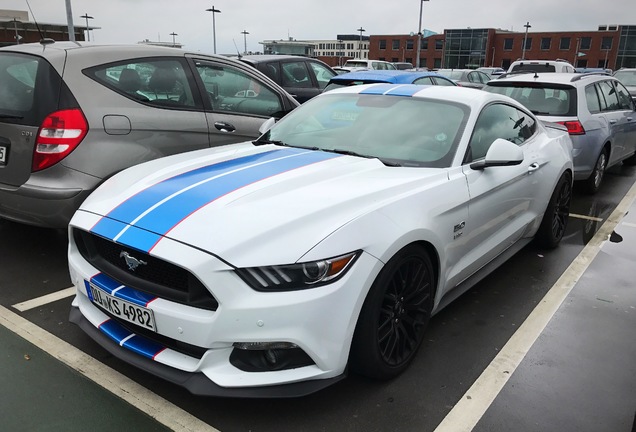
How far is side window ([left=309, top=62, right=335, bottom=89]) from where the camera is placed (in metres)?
10.4

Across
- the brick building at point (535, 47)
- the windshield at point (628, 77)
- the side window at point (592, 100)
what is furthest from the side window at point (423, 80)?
the brick building at point (535, 47)

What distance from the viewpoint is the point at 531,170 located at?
406 centimetres

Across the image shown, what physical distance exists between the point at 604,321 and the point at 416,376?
1567 mm

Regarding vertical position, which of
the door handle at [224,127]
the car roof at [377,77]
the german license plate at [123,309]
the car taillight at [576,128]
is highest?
the car roof at [377,77]

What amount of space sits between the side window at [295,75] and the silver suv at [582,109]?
3876 mm

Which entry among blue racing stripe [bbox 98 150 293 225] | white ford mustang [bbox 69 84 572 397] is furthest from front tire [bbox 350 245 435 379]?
blue racing stripe [bbox 98 150 293 225]

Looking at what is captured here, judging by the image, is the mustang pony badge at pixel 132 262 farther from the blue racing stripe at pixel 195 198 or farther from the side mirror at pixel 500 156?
the side mirror at pixel 500 156

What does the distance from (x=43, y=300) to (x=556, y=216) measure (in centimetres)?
430

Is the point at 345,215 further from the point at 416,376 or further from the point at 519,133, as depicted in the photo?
the point at 519,133

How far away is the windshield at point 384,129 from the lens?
131 inches

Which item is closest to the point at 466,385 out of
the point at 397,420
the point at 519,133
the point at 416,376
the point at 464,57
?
the point at 416,376

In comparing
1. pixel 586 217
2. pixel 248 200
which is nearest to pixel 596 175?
pixel 586 217

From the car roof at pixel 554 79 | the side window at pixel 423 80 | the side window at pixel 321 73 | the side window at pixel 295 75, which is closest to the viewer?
the car roof at pixel 554 79

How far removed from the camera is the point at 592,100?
22.0ft
